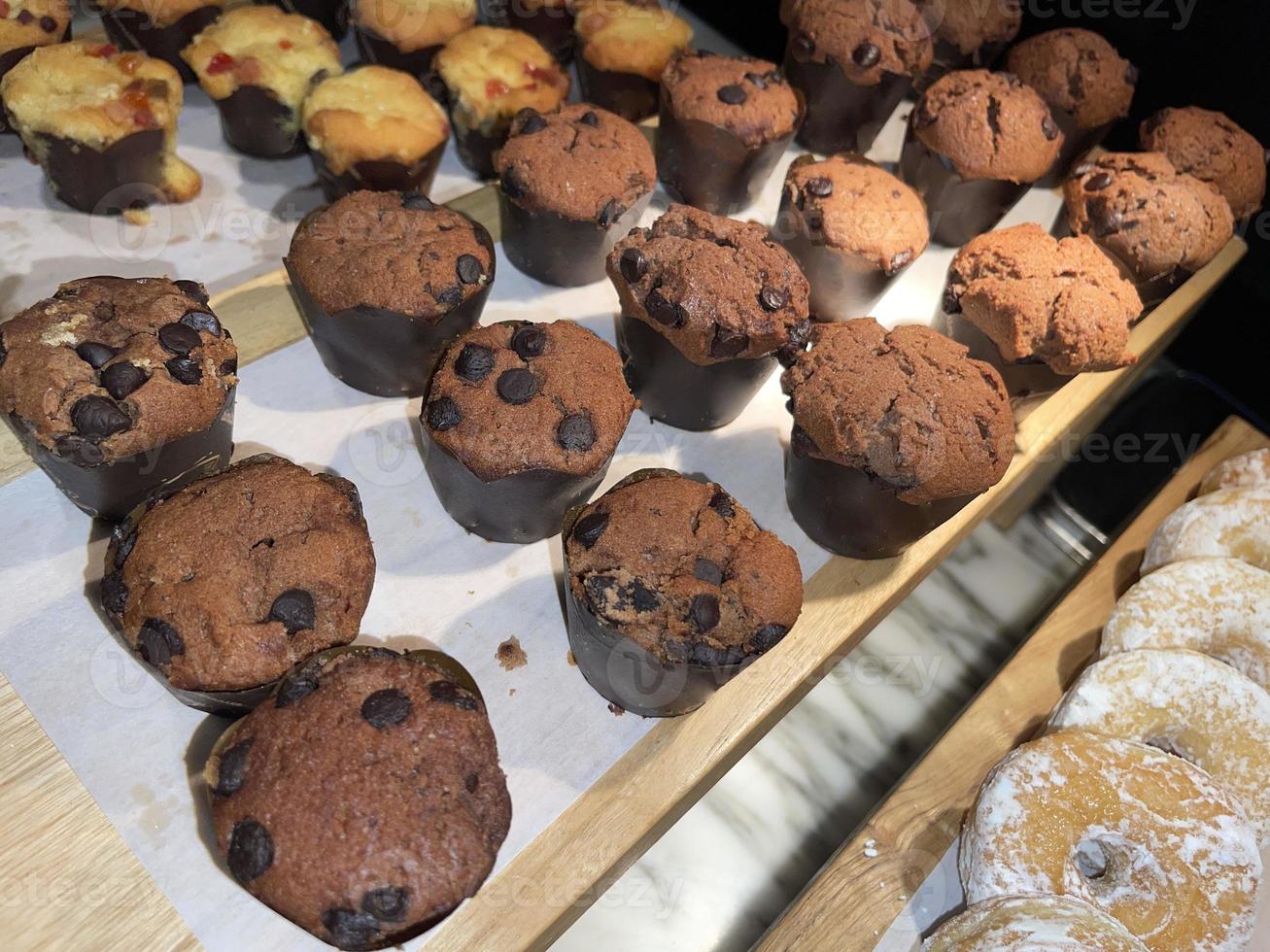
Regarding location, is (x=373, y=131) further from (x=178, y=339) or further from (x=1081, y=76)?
(x=1081, y=76)

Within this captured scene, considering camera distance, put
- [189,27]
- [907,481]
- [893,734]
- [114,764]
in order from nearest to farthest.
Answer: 1. [114,764]
2. [907,481]
3. [893,734]
4. [189,27]

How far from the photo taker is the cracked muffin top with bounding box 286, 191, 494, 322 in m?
2.37

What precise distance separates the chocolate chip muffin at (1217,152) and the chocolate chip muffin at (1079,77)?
21 cm

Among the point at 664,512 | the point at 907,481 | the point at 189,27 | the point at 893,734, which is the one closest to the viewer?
the point at 664,512

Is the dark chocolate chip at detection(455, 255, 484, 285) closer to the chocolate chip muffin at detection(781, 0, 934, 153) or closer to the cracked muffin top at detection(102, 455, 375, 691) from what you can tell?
the cracked muffin top at detection(102, 455, 375, 691)

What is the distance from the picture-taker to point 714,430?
2.78 metres

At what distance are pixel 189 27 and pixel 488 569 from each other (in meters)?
2.28

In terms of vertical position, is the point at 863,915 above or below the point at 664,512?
below

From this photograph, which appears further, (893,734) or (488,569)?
(893,734)

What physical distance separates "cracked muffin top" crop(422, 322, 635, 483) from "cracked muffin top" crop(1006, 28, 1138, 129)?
2268 mm

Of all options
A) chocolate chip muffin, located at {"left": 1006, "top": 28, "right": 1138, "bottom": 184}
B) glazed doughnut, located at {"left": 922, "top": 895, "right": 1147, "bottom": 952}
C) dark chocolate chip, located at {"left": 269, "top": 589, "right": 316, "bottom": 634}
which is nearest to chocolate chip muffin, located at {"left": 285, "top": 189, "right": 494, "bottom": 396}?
dark chocolate chip, located at {"left": 269, "top": 589, "right": 316, "bottom": 634}

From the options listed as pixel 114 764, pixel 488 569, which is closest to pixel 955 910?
pixel 488 569

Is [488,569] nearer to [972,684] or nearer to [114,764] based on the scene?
[114,764]

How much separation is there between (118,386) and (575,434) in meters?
1.02
